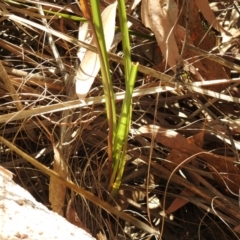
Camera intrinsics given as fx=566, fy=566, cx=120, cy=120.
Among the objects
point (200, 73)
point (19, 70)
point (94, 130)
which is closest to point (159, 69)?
point (200, 73)

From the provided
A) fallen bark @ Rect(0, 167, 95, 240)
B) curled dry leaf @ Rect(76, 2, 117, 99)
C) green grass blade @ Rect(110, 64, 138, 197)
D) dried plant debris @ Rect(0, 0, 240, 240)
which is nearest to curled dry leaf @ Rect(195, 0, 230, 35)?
dried plant debris @ Rect(0, 0, 240, 240)

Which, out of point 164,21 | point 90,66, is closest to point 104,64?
point 90,66

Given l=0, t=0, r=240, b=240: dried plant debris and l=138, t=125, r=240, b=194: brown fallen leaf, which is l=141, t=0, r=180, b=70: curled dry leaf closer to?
l=0, t=0, r=240, b=240: dried plant debris

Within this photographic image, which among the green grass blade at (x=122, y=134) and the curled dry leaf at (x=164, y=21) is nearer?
the green grass blade at (x=122, y=134)

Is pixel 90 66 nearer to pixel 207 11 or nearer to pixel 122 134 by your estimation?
pixel 122 134

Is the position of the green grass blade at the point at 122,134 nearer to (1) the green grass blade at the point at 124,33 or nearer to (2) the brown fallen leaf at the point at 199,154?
(1) the green grass blade at the point at 124,33

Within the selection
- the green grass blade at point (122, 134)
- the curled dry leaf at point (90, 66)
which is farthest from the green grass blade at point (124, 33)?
the curled dry leaf at point (90, 66)

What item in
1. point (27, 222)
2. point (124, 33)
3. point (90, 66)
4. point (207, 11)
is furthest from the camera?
point (207, 11)

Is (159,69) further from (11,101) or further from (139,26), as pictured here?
(11,101)
